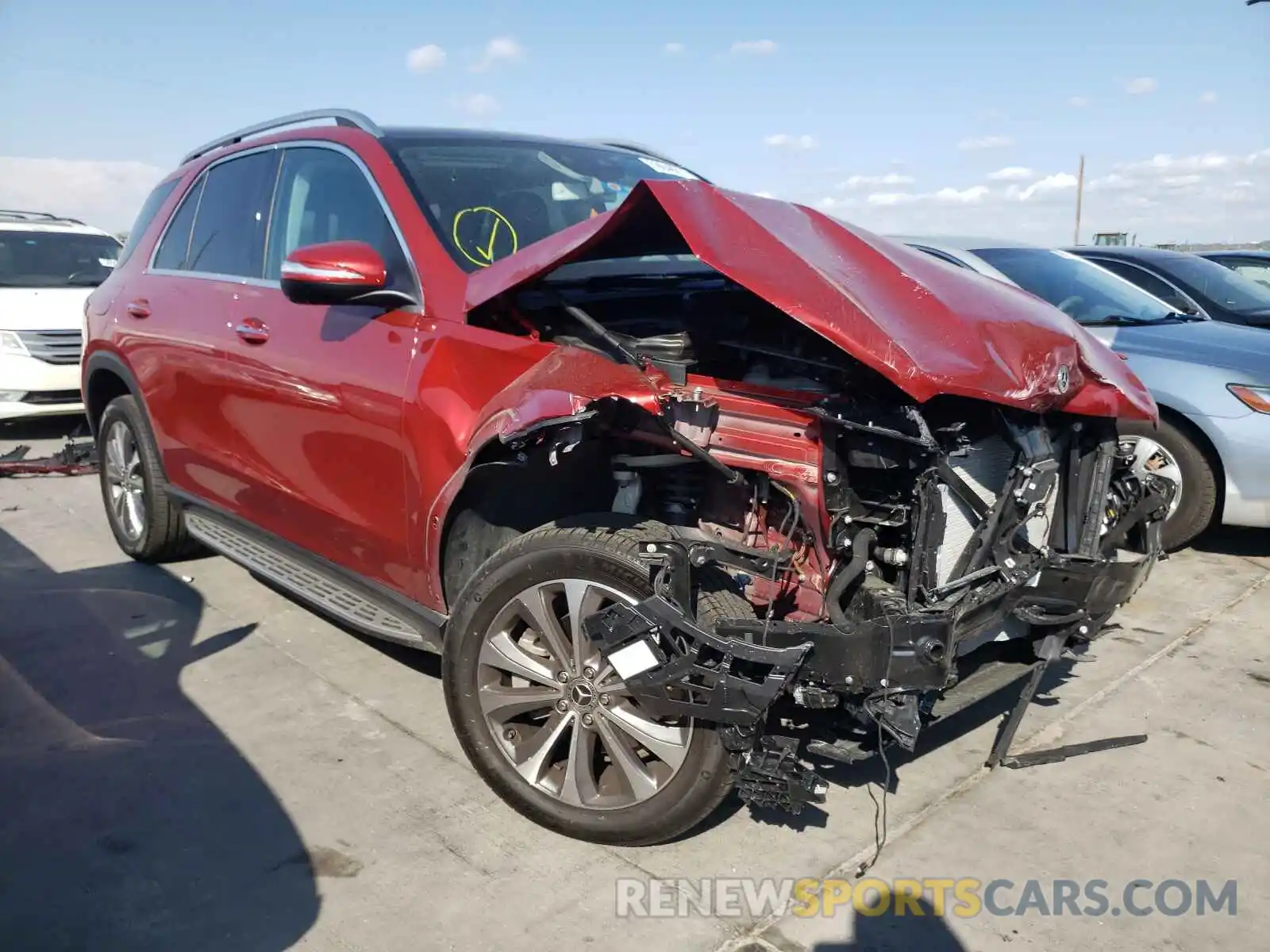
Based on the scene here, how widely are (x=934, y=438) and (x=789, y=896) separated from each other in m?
1.22

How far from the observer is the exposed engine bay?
2395 mm

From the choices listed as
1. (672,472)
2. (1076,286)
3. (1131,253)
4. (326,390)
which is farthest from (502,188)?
(1131,253)

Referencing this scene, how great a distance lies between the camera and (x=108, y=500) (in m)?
5.43

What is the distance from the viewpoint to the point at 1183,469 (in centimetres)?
517

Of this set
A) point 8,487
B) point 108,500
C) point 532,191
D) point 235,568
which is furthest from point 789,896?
point 8,487

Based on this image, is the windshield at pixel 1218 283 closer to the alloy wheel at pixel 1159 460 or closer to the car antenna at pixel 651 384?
the alloy wheel at pixel 1159 460

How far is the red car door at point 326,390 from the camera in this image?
3203mm

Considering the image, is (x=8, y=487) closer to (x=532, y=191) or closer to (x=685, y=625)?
(x=532, y=191)

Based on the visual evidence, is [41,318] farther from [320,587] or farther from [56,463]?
[320,587]

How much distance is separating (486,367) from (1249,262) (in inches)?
379

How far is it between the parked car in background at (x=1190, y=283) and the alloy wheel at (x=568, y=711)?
5535 millimetres

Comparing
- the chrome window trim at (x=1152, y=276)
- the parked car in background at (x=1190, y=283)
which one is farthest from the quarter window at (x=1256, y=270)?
the chrome window trim at (x=1152, y=276)

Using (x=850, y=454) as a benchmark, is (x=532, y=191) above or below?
above

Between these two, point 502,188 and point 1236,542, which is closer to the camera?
point 502,188
